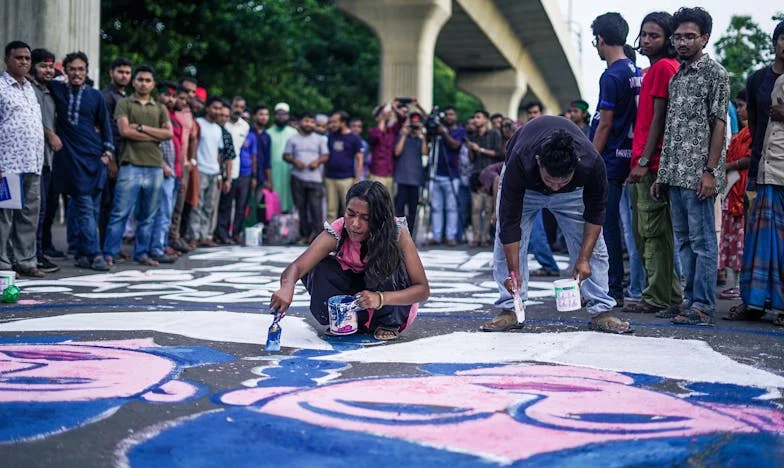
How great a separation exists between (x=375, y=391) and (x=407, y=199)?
9953 mm

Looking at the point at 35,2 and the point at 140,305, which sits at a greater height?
the point at 35,2

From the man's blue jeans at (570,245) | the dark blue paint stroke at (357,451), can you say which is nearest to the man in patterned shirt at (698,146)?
the man's blue jeans at (570,245)

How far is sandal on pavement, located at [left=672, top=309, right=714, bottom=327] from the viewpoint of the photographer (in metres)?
6.20

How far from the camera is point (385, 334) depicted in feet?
17.6

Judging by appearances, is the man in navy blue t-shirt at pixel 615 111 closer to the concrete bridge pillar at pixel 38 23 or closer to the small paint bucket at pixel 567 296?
the small paint bucket at pixel 567 296

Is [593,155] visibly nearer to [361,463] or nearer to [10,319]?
[361,463]

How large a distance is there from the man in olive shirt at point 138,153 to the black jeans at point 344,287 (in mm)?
4278

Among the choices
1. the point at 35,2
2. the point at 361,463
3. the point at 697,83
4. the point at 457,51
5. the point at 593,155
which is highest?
the point at 457,51

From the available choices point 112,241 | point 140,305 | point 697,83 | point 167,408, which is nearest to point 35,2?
point 112,241

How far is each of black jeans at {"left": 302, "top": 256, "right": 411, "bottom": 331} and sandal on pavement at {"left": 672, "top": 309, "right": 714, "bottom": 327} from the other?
1803mm

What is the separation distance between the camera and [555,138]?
4965mm

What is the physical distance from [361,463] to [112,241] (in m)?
6.85

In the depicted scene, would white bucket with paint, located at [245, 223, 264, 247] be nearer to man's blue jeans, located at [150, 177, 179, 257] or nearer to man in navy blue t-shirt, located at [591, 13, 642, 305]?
man's blue jeans, located at [150, 177, 179, 257]

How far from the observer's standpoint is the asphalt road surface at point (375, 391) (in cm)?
315
